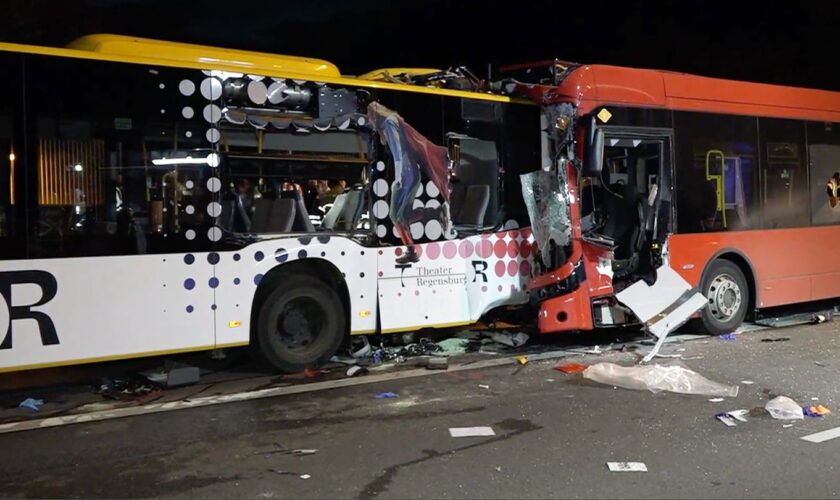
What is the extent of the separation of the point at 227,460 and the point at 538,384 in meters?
3.35

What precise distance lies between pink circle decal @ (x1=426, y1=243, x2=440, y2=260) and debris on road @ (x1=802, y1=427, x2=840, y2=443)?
406 cm

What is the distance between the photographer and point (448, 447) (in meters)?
5.52

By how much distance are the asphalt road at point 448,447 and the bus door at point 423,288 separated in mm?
841

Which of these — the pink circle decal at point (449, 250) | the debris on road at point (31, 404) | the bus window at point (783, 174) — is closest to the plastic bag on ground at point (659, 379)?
the pink circle decal at point (449, 250)

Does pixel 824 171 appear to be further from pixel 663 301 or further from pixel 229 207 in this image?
pixel 229 207

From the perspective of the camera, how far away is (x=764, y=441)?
5637mm

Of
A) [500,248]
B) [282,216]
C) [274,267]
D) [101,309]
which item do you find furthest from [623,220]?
[101,309]

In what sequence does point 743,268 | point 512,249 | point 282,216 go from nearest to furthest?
point 282,216, point 512,249, point 743,268

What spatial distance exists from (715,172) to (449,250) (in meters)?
3.97

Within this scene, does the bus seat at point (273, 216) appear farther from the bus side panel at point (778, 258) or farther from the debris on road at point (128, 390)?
the bus side panel at point (778, 258)

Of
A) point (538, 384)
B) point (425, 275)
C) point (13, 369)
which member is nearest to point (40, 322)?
point (13, 369)

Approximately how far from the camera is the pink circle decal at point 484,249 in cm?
874

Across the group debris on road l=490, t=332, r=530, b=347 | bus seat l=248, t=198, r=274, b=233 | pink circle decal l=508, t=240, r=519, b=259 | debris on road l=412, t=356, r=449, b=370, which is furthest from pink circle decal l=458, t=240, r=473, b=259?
bus seat l=248, t=198, r=274, b=233

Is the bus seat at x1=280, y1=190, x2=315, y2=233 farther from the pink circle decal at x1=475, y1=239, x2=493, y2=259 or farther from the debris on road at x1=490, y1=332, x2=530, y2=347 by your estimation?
the debris on road at x1=490, y1=332, x2=530, y2=347
